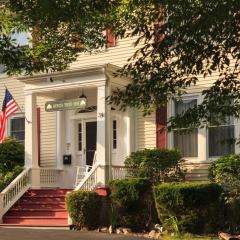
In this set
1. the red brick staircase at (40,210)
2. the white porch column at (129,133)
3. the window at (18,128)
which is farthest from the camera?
the window at (18,128)

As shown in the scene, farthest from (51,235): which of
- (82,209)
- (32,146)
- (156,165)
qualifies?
(32,146)

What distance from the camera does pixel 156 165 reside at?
57.1 feet

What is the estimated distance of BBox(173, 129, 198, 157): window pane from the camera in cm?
1850

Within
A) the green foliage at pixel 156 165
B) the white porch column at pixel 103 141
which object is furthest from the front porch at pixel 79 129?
the green foliage at pixel 156 165

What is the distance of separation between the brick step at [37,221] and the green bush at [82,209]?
57 centimetres

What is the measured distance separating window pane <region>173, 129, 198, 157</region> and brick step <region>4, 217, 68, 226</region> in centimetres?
436

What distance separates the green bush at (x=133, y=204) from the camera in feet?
51.3

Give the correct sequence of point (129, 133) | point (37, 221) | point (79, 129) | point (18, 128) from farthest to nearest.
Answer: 1. point (18, 128)
2. point (79, 129)
3. point (129, 133)
4. point (37, 221)

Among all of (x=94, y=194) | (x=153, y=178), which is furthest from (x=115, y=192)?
(x=153, y=178)

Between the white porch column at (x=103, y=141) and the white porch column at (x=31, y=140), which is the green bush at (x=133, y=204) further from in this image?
the white porch column at (x=31, y=140)

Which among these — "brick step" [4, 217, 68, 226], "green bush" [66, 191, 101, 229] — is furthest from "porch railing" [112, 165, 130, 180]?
"brick step" [4, 217, 68, 226]

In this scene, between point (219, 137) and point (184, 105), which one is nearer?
point (219, 137)

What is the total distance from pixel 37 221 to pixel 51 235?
2.42 meters

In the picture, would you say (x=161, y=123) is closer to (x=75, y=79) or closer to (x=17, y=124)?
(x=75, y=79)
